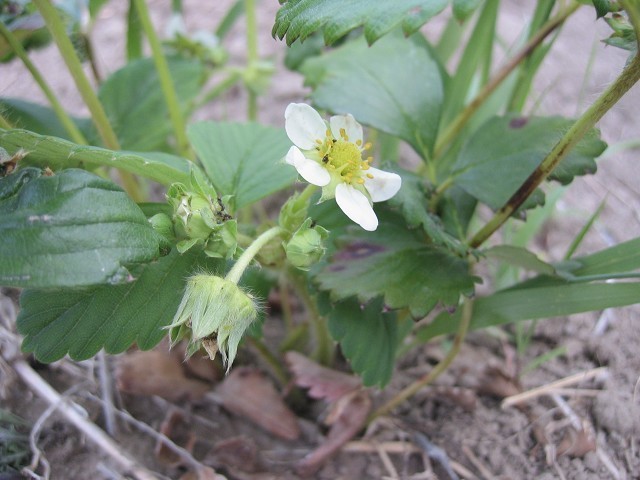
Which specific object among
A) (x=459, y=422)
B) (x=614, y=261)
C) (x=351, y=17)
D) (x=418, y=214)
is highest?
(x=351, y=17)

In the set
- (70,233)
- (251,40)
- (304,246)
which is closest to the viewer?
(70,233)

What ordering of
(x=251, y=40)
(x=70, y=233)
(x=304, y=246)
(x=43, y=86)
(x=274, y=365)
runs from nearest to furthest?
(x=70, y=233)
(x=304, y=246)
(x=43, y=86)
(x=274, y=365)
(x=251, y=40)

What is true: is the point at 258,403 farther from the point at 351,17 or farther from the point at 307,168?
the point at 351,17

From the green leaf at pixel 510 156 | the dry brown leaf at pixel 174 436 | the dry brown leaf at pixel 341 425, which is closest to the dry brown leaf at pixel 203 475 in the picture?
the dry brown leaf at pixel 174 436

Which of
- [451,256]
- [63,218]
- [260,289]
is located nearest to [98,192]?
[63,218]

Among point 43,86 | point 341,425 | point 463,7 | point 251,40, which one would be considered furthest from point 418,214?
point 251,40

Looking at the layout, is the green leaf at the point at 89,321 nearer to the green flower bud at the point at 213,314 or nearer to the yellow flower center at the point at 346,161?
the green flower bud at the point at 213,314

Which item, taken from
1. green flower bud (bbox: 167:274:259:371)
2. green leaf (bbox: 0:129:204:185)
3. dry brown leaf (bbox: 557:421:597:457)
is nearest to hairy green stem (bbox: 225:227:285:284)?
green flower bud (bbox: 167:274:259:371)

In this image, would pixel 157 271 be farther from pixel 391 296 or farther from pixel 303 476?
pixel 303 476
